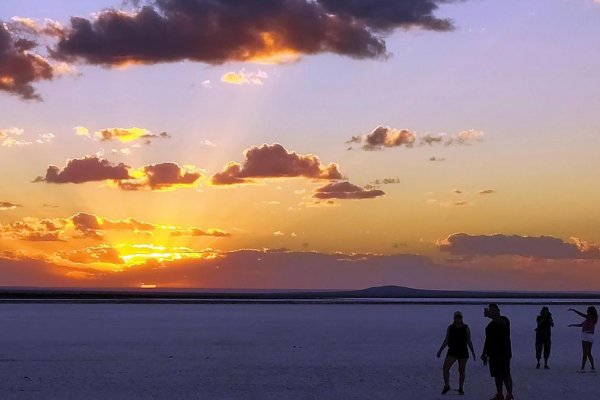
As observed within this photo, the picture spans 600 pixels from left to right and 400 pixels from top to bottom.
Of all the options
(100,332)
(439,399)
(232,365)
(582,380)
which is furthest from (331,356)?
(100,332)

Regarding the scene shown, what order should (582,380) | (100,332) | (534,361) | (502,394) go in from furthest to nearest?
(100,332) < (534,361) < (582,380) < (502,394)

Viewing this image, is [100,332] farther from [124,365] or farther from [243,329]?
[124,365]

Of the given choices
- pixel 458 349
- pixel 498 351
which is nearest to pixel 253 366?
pixel 458 349

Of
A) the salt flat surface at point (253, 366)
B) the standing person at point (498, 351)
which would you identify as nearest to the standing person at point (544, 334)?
the salt flat surface at point (253, 366)

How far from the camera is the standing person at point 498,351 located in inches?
802

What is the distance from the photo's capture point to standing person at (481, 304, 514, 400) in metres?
20.4

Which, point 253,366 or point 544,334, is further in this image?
point 253,366

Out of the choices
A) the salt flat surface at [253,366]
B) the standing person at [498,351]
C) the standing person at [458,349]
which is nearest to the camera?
the standing person at [498,351]

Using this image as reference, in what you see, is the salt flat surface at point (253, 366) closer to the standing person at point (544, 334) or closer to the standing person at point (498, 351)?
the standing person at point (544, 334)

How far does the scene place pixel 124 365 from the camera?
2939 cm

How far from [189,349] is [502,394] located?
58.1 feet

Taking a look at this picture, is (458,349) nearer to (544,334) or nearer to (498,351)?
(498,351)

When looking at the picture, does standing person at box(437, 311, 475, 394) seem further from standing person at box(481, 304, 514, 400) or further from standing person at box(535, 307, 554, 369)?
standing person at box(535, 307, 554, 369)

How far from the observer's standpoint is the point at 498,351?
2045 cm
